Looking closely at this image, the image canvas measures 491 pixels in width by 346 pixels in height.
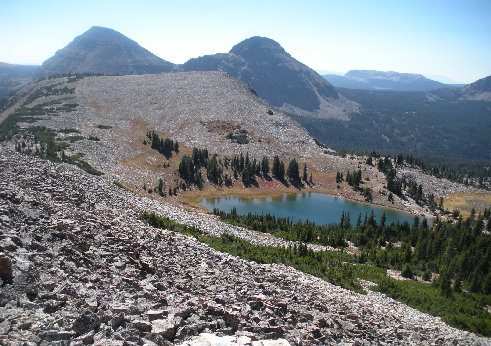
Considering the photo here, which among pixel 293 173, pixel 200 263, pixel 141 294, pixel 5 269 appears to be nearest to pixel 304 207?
pixel 293 173

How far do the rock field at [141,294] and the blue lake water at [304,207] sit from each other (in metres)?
44.5

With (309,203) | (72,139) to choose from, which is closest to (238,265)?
(309,203)

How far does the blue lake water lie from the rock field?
44.5 meters

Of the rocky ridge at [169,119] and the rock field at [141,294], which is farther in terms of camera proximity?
the rocky ridge at [169,119]

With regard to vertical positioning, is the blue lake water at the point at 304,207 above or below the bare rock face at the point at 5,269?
below

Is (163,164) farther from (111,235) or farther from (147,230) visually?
(111,235)

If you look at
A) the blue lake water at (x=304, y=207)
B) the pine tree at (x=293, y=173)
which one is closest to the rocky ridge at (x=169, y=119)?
the pine tree at (x=293, y=173)

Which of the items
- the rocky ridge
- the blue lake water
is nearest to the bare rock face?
the blue lake water

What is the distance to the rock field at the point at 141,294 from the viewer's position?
1265 cm

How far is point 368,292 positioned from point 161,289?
22503 mm

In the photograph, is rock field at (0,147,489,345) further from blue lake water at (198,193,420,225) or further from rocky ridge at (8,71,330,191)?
rocky ridge at (8,71,330,191)

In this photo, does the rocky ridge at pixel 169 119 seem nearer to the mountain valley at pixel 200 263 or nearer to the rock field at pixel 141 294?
the mountain valley at pixel 200 263

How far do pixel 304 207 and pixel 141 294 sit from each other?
226 ft

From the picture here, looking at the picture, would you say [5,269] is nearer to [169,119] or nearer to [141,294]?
[141,294]
